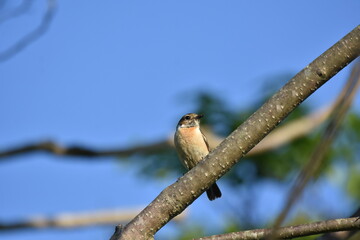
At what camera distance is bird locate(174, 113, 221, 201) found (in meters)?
5.50

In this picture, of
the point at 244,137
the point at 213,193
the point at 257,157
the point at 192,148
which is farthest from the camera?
the point at 257,157

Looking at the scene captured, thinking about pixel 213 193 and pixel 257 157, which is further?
pixel 257 157

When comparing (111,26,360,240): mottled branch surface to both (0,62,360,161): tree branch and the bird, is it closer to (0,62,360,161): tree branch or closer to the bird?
the bird

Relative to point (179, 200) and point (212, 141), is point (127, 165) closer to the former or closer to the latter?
point (212, 141)

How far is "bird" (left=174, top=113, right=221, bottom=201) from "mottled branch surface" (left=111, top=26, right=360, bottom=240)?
8.76ft

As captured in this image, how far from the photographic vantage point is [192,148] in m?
5.51

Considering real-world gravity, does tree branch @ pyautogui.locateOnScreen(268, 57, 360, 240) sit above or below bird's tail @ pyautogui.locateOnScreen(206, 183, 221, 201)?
below

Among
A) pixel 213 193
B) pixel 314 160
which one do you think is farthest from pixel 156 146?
pixel 314 160

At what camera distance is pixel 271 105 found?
2.68 meters

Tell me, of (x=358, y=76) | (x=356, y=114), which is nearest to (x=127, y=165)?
(x=356, y=114)

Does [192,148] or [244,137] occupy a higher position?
[192,148]

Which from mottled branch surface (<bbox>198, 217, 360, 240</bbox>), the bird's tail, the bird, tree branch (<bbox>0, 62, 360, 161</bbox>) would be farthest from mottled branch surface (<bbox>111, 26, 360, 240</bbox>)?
tree branch (<bbox>0, 62, 360, 161</bbox>)

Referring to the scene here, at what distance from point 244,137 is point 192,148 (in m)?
2.82

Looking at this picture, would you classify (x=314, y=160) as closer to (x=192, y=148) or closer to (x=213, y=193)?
(x=192, y=148)
